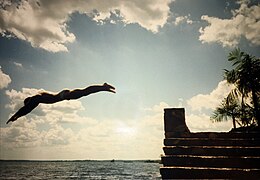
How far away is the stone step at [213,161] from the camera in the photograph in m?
4.49

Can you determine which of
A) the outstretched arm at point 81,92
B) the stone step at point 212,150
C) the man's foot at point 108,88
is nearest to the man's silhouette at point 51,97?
the outstretched arm at point 81,92

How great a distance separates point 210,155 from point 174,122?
1.61 meters

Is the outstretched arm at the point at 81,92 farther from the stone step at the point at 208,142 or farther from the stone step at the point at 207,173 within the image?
the stone step at the point at 208,142

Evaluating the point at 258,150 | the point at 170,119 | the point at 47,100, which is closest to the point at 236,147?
the point at 258,150

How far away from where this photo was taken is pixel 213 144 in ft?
18.0

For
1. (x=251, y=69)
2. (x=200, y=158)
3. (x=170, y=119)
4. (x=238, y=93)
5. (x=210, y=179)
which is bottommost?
(x=210, y=179)

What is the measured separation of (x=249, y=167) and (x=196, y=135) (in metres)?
1.78

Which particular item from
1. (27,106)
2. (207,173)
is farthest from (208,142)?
(27,106)

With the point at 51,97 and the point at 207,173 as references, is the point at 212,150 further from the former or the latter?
the point at 51,97

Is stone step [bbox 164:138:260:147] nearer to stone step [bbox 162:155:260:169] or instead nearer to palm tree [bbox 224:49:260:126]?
stone step [bbox 162:155:260:169]

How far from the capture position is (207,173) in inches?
167

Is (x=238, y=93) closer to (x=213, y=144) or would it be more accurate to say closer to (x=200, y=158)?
(x=213, y=144)

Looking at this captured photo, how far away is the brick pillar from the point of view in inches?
246

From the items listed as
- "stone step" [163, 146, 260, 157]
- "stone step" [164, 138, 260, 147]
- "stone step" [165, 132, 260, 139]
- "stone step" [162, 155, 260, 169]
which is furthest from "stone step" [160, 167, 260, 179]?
"stone step" [165, 132, 260, 139]
